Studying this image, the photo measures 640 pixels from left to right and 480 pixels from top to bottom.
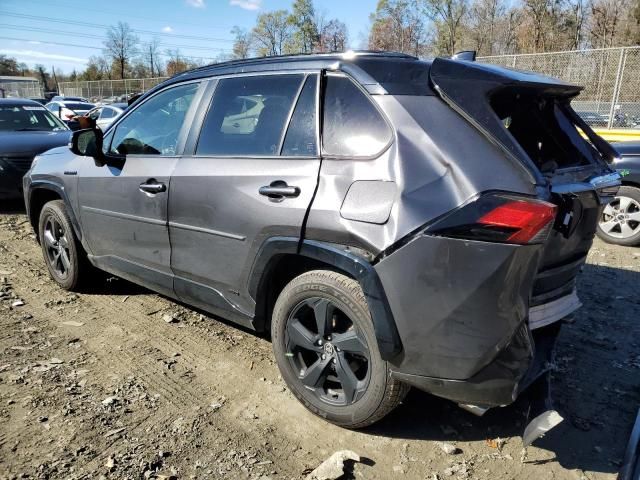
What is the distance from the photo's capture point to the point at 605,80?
1187 cm

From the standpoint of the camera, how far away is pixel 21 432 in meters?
2.69

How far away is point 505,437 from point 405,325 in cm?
100

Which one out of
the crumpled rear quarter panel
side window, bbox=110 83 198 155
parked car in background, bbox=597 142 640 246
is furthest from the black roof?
parked car in background, bbox=597 142 640 246

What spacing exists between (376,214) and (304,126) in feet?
2.51

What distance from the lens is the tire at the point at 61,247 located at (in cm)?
448

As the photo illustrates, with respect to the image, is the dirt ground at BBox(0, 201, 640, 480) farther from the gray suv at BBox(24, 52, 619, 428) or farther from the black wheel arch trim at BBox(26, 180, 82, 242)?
the black wheel arch trim at BBox(26, 180, 82, 242)

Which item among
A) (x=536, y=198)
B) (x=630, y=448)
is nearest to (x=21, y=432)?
(x=536, y=198)

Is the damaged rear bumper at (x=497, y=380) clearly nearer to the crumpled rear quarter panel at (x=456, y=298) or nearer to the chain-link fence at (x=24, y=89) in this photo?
the crumpled rear quarter panel at (x=456, y=298)

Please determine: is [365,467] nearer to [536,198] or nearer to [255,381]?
[255,381]

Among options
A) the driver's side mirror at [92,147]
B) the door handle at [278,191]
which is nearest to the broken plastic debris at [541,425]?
the door handle at [278,191]

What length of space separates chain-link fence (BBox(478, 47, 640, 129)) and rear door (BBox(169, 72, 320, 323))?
32.7 ft

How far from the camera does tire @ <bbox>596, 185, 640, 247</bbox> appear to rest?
6192 mm

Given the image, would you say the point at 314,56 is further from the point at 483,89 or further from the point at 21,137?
the point at 21,137

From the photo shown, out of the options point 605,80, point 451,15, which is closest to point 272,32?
point 451,15
